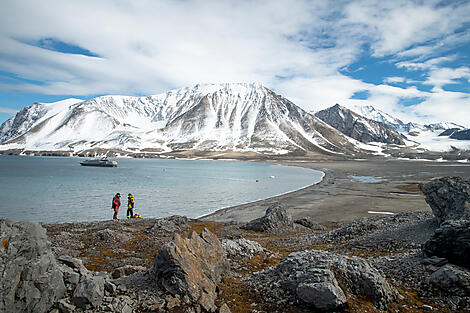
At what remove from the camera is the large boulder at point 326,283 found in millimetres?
8562

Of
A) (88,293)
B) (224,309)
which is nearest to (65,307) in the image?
(88,293)

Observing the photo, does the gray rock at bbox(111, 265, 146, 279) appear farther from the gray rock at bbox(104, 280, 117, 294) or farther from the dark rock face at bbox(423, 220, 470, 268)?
the dark rock face at bbox(423, 220, 470, 268)

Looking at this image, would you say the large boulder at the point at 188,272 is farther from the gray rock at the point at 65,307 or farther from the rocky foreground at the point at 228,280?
the gray rock at the point at 65,307

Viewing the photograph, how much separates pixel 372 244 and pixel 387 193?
4096 centimetres

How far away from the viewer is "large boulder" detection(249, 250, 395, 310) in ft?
28.1

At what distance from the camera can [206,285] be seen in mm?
9531

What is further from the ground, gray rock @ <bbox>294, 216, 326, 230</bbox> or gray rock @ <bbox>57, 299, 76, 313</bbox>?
gray rock @ <bbox>57, 299, 76, 313</bbox>

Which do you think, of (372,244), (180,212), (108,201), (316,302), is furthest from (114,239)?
(108,201)

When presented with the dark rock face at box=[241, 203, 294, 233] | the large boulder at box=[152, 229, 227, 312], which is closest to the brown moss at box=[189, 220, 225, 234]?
the dark rock face at box=[241, 203, 294, 233]

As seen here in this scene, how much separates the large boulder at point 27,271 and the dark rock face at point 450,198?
20768 millimetres

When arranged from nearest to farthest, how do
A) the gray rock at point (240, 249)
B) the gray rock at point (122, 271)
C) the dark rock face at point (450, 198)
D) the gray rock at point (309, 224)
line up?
the gray rock at point (122, 271)
the gray rock at point (240, 249)
the dark rock face at point (450, 198)
the gray rock at point (309, 224)

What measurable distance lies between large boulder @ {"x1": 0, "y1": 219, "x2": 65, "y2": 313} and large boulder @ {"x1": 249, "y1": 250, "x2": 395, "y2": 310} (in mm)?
6538

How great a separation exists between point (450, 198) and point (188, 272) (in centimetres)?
1844

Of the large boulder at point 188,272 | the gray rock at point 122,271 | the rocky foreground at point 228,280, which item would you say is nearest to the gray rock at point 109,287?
the rocky foreground at point 228,280
